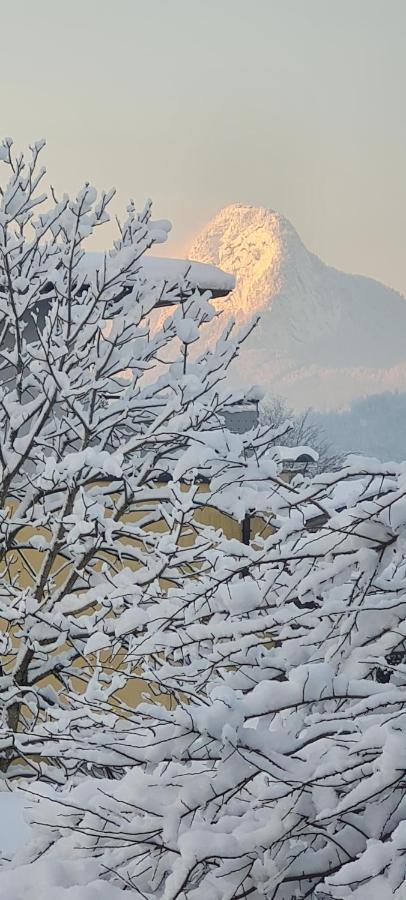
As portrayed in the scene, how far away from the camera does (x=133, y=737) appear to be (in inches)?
122

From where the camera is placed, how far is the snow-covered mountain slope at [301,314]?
102312 millimetres

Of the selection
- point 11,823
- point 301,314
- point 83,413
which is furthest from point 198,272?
point 301,314

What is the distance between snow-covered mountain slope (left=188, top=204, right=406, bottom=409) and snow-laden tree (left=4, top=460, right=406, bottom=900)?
93.7 metres

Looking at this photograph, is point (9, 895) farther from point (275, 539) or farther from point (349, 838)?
point (275, 539)

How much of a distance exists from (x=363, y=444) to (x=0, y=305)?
71339mm

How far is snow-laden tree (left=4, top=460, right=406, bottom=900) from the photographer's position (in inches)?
101

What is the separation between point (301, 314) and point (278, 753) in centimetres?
11405

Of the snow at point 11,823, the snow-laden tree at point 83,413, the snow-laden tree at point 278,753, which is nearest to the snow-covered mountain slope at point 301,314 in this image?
the snow-laden tree at point 83,413

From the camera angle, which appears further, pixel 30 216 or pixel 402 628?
pixel 30 216

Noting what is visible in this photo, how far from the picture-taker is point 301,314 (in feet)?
378

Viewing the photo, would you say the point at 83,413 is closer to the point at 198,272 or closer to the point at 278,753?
the point at 278,753

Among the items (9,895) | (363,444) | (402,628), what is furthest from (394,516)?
(363,444)

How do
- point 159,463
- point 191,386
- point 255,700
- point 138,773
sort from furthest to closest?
point 159,463 < point 191,386 < point 138,773 < point 255,700

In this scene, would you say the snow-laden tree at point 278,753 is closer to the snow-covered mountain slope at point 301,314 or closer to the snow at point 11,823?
the snow at point 11,823
